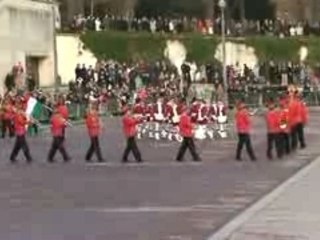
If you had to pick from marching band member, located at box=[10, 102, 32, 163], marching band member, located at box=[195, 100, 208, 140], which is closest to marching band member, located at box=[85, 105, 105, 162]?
marching band member, located at box=[10, 102, 32, 163]

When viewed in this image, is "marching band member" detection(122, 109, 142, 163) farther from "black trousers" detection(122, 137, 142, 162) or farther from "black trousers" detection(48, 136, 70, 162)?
"black trousers" detection(48, 136, 70, 162)

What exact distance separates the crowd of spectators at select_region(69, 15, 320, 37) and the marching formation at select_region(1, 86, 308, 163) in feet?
96.6

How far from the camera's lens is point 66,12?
81.9 m

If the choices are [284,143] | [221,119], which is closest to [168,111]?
[221,119]

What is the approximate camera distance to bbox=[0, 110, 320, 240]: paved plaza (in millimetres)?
19594

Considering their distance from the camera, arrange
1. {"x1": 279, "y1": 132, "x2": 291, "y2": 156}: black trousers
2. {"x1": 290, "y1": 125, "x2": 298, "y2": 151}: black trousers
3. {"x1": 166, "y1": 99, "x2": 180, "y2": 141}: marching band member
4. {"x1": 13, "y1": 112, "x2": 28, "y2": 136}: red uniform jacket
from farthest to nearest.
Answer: {"x1": 166, "y1": 99, "x2": 180, "y2": 141}: marching band member → {"x1": 290, "y1": 125, "x2": 298, "y2": 151}: black trousers → {"x1": 13, "y1": 112, "x2": 28, "y2": 136}: red uniform jacket → {"x1": 279, "y1": 132, "x2": 291, "y2": 156}: black trousers

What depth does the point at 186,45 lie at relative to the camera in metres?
76.8

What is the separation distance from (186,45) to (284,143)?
1644 inches

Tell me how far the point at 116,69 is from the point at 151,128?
22.0 meters

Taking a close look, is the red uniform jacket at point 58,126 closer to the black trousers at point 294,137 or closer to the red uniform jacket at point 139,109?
the black trousers at point 294,137

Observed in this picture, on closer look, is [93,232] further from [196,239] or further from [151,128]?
[151,128]

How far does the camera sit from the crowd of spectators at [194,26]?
7656 cm

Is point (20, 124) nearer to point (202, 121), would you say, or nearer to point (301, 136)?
point (301, 136)

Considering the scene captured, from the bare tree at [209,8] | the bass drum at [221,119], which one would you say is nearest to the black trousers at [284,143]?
the bass drum at [221,119]
